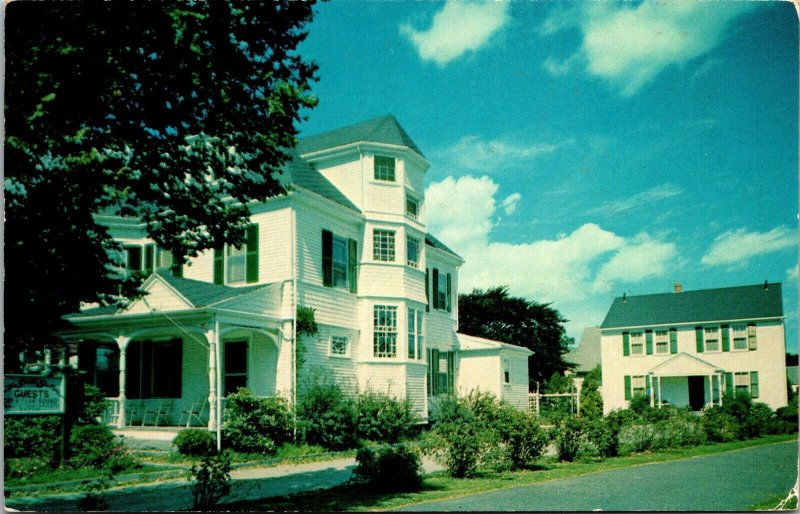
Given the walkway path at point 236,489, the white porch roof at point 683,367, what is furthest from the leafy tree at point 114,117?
the white porch roof at point 683,367

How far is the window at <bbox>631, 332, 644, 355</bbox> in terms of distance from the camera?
1214 inches

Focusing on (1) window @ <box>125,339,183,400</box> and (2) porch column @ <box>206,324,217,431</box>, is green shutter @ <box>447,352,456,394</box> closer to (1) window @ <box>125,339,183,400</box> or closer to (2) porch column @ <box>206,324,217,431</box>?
(1) window @ <box>125,339,183,400</box>

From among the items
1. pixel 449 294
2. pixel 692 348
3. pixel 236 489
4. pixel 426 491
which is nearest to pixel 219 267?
pixel 236 489

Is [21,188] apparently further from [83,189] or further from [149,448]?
[149,448]

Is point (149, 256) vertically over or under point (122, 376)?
over

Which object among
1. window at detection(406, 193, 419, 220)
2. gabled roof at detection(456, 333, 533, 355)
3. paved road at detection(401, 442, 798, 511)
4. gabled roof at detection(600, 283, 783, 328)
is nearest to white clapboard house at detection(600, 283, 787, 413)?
gabled roof at detection(600, 283, 783, 328)

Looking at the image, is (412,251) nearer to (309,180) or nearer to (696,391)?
(309,180)

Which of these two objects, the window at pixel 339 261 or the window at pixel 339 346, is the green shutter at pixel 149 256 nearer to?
the window at pixel 339 261

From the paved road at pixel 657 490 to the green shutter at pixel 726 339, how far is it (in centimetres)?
1381

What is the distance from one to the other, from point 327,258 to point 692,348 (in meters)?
17.6

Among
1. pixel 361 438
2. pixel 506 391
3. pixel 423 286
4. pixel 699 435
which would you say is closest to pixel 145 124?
pixel 361 438

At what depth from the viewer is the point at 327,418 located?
16.0 metres

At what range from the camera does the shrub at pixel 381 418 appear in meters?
17.2

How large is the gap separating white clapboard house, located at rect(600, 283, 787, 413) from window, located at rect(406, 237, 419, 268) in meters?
7.63
